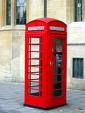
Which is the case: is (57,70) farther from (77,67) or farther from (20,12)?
(20,12)

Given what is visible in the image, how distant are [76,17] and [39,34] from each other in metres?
5.31

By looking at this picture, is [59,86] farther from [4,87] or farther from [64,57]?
[4,87]

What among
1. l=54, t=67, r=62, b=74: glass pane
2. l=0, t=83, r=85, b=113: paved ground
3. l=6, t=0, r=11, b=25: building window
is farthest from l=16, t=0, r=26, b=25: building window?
l=54, t=67, r=62, b=74: glass pane

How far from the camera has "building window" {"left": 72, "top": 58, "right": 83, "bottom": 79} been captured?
48.4 ft

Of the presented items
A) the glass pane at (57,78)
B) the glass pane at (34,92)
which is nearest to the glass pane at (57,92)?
the glass pane at (57,78)

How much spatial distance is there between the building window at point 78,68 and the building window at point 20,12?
3.86m

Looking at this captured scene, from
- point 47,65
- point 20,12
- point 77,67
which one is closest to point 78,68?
point 77,67

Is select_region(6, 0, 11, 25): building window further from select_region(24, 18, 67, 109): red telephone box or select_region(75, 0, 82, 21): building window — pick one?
select_region(24, 18, 67, 109): red telephone box

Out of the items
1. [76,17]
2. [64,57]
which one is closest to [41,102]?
[64,57]

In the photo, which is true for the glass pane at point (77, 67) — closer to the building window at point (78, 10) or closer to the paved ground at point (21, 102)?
the paved ground at point (21, 102)

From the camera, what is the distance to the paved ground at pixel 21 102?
1029 cm

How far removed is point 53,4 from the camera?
15922 mm

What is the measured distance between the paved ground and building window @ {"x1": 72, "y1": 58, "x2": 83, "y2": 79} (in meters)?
0.66

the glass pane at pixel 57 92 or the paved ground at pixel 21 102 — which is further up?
the glass pane at pixel 57 92
